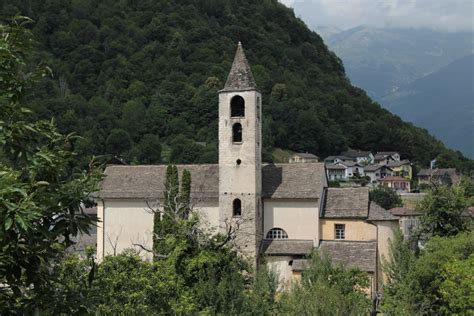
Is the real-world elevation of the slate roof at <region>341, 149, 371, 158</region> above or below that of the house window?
above

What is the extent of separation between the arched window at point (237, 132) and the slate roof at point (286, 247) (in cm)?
643

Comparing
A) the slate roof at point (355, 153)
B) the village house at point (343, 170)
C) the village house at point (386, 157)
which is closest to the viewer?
the village house at point (343, 170)

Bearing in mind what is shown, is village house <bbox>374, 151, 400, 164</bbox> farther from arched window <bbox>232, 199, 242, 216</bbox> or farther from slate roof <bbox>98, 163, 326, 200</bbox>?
arched window <bbox>232, 199, 242, 216</bbox>

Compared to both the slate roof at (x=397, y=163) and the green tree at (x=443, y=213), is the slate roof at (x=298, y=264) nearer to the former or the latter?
the green tree at (x=443, y=213)

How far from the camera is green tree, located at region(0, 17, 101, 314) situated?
601 centimetres

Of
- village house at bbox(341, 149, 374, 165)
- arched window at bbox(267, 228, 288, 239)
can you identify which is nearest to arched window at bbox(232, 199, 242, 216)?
arched window at bbox(267, 228, 288, 239)

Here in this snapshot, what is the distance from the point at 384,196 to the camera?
3260 inches

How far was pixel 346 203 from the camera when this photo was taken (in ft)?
114

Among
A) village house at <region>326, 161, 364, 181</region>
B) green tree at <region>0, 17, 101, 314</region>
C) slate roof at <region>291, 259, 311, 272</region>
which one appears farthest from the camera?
village house at <region>326, 161, 364, 181</region>

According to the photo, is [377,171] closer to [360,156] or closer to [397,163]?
[397,163]

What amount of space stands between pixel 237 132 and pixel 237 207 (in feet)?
15.3

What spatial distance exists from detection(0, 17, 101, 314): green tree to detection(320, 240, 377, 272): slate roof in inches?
1015

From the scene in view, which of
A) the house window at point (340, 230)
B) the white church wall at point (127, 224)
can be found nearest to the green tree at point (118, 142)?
the white church wall at point (127, 224)

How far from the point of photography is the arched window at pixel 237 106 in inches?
1389
